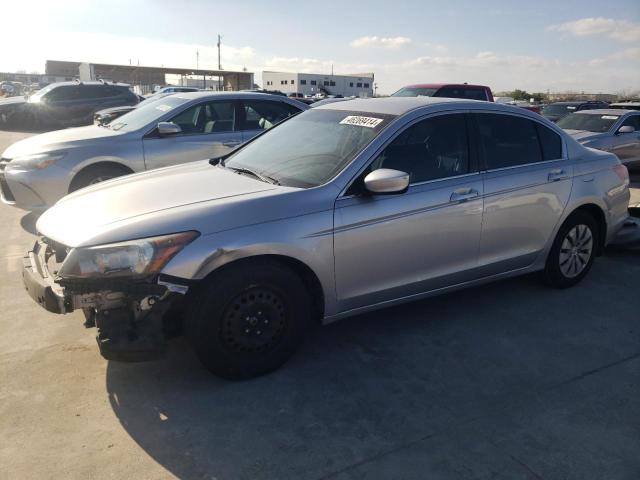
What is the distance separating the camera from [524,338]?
3.87 m

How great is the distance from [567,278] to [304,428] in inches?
123

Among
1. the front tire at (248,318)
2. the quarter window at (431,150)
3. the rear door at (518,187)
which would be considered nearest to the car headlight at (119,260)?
the front tire at (248,318)

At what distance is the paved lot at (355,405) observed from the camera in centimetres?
253

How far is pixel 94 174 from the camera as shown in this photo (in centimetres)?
630

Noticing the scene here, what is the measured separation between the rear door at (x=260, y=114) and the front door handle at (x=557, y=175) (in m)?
3.88

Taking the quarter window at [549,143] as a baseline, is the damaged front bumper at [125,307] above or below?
below

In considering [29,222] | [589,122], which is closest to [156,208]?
[29,222]

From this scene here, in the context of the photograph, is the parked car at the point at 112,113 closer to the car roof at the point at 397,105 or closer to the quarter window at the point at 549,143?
the car roof at the point at 397,105

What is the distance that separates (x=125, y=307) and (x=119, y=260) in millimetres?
273

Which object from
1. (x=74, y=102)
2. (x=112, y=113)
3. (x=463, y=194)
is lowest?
(x=463, y=194)

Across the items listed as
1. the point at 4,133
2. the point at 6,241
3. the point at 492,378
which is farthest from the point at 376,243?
the point at 4,133

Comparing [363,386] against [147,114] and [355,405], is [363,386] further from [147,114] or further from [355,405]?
[147,114]

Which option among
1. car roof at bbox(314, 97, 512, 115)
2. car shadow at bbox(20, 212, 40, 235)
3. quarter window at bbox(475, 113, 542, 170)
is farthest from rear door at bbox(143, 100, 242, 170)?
quarter window at bbox(475, 113, 542, 170)

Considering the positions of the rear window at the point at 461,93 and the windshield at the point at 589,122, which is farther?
the rear window at the point at 461,93
